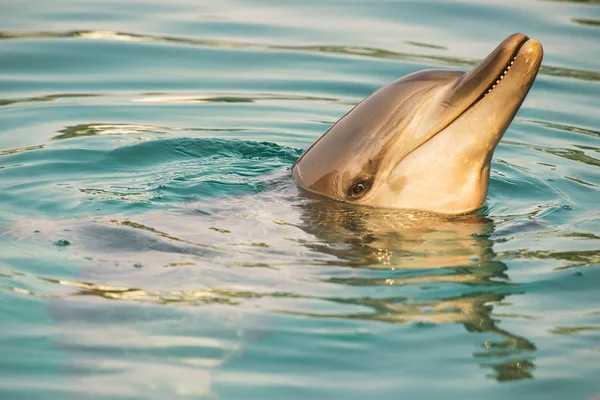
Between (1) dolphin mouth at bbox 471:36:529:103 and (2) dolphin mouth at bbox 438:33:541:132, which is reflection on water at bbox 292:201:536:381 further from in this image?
(1) dolphin mouth at bbox 471:36:529:103

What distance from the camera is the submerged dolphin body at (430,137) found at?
6.18 metres

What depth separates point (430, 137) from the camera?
6461 mm

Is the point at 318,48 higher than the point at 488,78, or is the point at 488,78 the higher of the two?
the point at 488,78

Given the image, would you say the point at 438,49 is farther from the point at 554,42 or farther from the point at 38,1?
the point at 38,1

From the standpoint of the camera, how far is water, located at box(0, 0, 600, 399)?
506 centimetres

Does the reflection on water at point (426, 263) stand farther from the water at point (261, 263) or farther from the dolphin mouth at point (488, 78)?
the dolphin mouth at point (488, 78)

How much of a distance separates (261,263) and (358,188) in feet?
3.56

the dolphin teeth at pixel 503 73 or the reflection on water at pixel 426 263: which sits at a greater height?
the dolphin teeth at pixel 503 73

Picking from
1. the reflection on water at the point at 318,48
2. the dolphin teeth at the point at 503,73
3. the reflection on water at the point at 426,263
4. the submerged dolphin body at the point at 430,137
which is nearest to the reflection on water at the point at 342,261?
the reflection on water at the point at 426,263

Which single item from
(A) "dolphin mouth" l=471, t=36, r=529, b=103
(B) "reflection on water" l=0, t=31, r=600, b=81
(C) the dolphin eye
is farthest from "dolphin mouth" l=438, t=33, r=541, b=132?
(B) "reflection on water" l=0, t=31, r=600, b=81

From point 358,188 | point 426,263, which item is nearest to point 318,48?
point 358,188

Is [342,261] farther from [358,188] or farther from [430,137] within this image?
[430,137]

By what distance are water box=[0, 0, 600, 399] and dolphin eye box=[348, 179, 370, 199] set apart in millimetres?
142

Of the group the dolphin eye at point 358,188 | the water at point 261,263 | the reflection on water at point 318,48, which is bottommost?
the water at point 261,263
